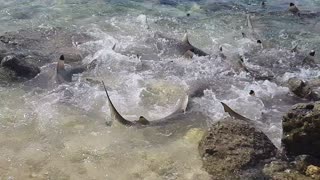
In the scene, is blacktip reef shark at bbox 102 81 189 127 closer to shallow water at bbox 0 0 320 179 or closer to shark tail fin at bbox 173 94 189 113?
shallow water at bbox 0 0 320 179

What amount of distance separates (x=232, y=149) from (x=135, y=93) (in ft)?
11.5

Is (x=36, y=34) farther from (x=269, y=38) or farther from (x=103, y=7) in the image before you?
(x=269, y=38)

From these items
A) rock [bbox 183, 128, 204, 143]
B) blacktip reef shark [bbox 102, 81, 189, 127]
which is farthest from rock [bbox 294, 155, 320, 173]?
blacktip reef shark [bbox 102, 81, 189, 127]

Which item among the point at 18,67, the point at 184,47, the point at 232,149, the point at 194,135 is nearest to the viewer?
the point at 232,149

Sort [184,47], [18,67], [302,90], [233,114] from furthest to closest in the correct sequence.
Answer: [184,47] → [18,67] → [302,90] → [233,114]

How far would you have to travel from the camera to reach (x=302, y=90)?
10094 mm

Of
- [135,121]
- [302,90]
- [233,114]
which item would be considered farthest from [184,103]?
[302,90]

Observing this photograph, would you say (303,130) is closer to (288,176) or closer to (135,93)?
(288,176)

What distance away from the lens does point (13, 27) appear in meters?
14.4

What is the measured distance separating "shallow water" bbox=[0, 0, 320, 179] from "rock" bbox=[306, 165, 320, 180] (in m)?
1.35

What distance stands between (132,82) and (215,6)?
798 cm

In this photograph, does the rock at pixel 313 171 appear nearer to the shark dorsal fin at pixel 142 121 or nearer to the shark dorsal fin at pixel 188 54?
the shark dorsal fin at pixel 142 121

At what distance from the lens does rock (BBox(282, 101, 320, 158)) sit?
22.9ft

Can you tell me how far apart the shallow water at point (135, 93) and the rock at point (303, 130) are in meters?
0.87
